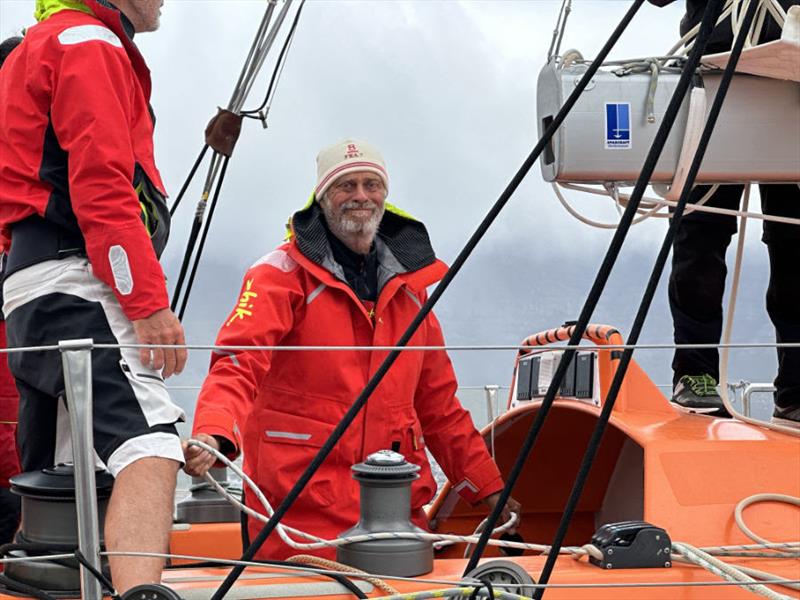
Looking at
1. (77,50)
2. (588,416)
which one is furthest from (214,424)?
(588,416)

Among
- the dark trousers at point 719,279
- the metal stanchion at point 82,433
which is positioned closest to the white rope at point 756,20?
the dark trousers at point 719,279

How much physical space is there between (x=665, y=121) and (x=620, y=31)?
24 cm

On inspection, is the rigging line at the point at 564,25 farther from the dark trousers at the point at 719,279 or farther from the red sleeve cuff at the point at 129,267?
the red sleeve cuff at the point at 129,267

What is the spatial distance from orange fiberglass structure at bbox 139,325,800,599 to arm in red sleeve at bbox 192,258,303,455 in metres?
0.31

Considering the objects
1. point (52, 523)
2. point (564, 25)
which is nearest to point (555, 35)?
point (564, 25)

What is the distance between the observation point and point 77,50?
6.71 feet

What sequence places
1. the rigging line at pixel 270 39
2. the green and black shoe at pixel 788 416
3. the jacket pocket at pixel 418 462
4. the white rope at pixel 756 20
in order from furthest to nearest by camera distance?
the rigging line at pixel 270 39 < the green and black shoe at pixel 788 416 < the jacket pocket at pixel 418 462 < the white rope at pixel 756 20

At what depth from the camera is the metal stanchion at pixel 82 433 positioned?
1.81 m

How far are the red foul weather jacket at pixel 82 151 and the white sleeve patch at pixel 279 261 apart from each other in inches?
26.7

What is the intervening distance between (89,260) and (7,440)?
1.36 m

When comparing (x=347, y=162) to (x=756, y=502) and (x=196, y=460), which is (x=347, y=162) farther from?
(x=756, y=502)

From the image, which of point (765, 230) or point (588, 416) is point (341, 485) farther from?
point (765, 230)

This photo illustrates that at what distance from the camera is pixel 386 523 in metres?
2.16

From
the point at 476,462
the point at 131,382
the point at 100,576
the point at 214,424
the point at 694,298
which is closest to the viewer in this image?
the point at 100,576
